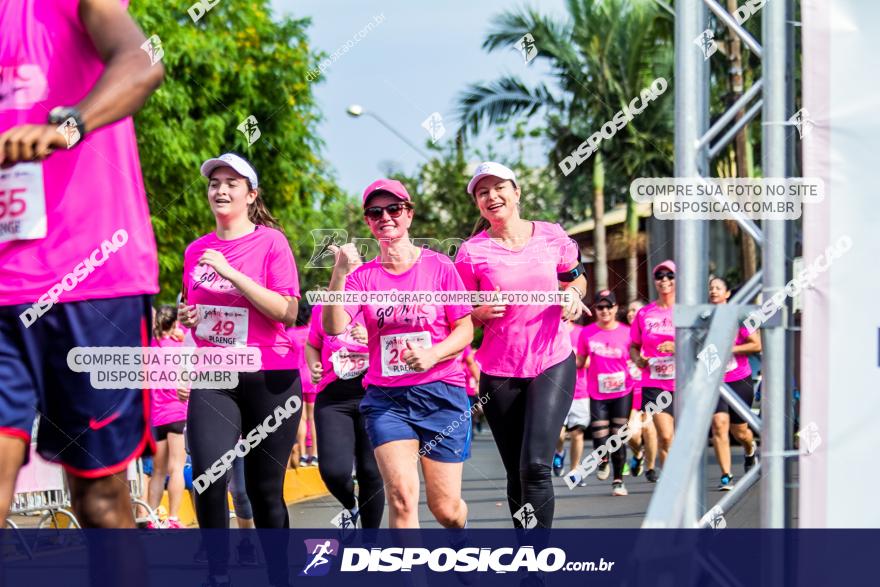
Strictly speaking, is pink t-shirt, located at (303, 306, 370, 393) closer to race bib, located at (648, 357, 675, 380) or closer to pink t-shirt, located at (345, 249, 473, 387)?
pink t-shirt, located at (345, 249, 473, 387)

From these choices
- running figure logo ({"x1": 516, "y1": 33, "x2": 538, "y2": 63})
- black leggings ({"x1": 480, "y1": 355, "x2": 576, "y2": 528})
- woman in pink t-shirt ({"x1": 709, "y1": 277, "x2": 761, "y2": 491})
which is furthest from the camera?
running figure logo ({"x1": 516, "y1": 33, "x2": 538, "y2": 63})

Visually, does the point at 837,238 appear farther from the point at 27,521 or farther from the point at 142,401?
the point at 27,521

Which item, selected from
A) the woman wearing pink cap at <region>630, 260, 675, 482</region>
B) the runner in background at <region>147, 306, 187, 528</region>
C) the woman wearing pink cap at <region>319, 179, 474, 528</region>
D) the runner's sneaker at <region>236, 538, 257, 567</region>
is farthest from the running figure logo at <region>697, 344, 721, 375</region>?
the woman wearing pink cap at <region>630, 260, 675, 482</region>

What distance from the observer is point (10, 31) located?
3414 millimetres

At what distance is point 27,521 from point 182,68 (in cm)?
1463

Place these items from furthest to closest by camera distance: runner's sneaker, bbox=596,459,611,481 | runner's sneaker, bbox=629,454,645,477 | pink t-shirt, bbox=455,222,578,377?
runner's sneaker, bbox=596,459,611,481, runner's sneaker, bbox=629,454,645,477, pink t-shirt, bbox=455,222,578,377

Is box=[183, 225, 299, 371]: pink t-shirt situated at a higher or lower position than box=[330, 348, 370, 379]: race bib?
higher

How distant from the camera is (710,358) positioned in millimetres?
4328

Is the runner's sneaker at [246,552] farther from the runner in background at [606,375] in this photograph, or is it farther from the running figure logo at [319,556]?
the runner in background at [606,375]

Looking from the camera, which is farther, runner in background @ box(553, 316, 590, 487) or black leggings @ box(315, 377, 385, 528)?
runner in background @ box(553, 316, 590, 487)

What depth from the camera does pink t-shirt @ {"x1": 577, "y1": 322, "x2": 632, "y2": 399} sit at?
12.4 m

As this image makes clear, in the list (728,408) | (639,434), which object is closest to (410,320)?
(728,408)

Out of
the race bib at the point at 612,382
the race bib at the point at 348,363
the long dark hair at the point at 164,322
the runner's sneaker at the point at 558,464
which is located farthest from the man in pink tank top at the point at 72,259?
the runner's sneaker at the point at 558,464

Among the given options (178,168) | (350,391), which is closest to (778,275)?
(350,391)
